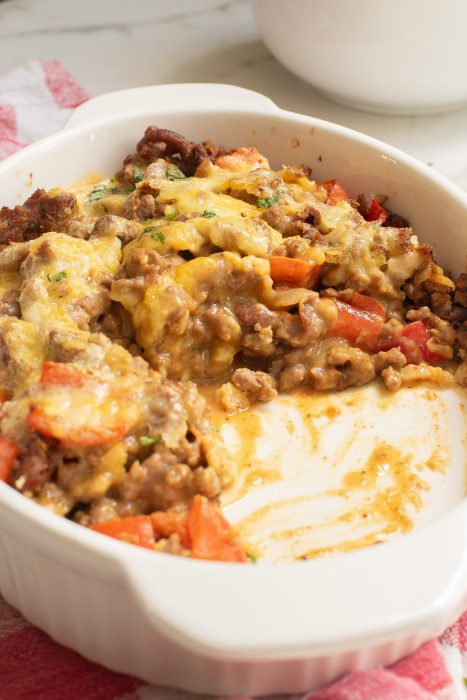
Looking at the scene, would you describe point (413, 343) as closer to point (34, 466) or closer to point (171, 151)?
point (171, 151)

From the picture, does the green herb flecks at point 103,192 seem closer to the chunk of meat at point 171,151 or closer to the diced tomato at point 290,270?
the chunk of meat at point 171,151

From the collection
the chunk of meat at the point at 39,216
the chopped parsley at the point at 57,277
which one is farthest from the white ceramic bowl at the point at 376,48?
the chopped parsley at the point at 57,277

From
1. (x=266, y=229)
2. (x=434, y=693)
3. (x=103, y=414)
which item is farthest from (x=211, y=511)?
(x=266, y=229)

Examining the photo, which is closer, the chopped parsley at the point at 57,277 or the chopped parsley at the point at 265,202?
the chopped parsley at the point at 57,277

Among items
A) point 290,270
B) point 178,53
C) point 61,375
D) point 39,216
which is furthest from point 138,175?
point 178,53

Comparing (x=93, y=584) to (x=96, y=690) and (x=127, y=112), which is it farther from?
(x=127, y=112)

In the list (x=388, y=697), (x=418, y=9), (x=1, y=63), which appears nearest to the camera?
(x=388, y=697)
